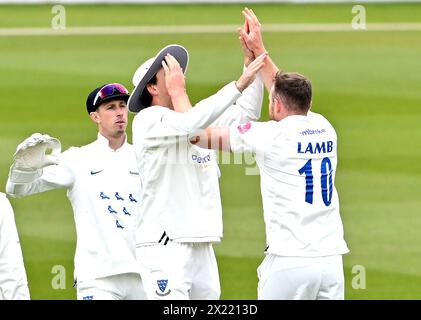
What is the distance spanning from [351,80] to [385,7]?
14.2 feet

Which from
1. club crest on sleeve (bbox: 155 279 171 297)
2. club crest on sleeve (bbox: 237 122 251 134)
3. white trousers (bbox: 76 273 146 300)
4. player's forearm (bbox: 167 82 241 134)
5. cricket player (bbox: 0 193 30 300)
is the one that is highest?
player's forearm (bbox: 167 82 241 134)

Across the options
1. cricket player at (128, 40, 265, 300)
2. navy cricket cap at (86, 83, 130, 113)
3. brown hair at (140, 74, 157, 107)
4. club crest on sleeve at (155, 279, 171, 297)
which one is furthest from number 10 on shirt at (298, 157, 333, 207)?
navy cricket cap at (86, 83, 130, 113)

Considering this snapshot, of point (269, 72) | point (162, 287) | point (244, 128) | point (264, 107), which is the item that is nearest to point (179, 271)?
point (162, 287)

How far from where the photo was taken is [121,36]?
20922 mm

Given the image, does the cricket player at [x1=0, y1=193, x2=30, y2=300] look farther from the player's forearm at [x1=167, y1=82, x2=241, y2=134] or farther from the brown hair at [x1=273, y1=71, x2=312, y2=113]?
the brown hair at [x1=273, y1=71, x2=312, y2=113]

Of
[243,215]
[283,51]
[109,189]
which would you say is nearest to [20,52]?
[283,51]

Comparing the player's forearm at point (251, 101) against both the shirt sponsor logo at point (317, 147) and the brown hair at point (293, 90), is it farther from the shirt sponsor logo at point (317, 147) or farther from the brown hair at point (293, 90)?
the shirt sponsor logo at point (317, 147)

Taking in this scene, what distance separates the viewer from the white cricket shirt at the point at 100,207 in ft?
28.5

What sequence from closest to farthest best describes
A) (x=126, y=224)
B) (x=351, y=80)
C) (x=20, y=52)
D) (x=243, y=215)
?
(x=126, y=224) < (x=243, y=215) < (x=351, y=80) < (x=20, y=52)

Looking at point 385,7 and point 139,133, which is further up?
point 385,7

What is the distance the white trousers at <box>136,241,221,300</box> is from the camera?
306 inches

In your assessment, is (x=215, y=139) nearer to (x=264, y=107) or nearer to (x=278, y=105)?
(x=278, y=105)

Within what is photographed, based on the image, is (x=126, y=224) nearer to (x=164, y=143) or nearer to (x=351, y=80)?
(x=164, y=143)

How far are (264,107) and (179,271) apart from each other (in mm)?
8996
